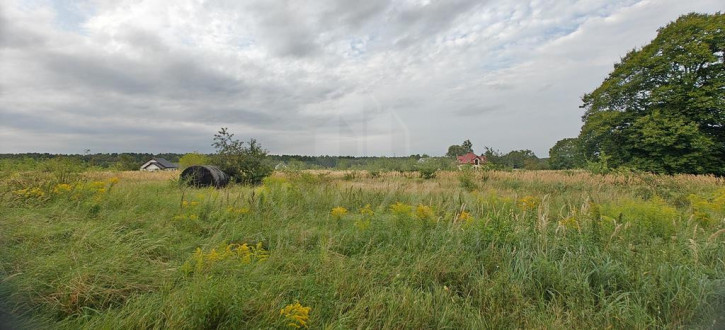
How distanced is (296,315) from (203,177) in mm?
11025

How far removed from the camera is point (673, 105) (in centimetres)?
2177

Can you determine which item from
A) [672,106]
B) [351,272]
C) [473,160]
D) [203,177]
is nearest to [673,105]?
[672,106]

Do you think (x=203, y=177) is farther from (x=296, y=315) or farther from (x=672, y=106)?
(x=672, y=106)

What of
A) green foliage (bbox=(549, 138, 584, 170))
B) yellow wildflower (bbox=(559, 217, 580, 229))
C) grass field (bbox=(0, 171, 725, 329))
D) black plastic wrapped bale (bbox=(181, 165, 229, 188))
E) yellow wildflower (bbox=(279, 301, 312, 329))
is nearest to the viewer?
yellow wildflower (bbox=(279, 301, 312, 329))

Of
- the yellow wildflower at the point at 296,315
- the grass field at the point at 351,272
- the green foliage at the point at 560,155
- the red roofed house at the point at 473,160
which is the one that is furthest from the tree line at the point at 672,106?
the yellow wildflower at the point at 296,315

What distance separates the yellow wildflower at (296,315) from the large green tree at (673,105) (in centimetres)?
2817

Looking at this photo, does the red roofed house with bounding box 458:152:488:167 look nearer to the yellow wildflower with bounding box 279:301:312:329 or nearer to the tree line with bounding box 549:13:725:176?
the tree line with bounding box 549:13:725:176

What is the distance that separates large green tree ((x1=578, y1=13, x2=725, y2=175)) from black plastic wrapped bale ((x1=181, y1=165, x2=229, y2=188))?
27.8 m

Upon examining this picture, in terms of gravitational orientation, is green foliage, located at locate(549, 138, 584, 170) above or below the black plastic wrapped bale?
Answer: above

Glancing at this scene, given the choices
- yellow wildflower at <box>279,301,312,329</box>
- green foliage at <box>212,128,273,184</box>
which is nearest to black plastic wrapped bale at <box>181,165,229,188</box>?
green foliage at <box>212,128,273,184</box>

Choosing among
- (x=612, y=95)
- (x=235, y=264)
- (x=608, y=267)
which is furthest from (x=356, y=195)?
(x=612, y=95)

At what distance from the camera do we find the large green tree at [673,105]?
20078mm

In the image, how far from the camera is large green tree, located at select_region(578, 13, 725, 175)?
20.1 meters

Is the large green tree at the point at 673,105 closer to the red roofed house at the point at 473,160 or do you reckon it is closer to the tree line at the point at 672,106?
the tree line at the point at 672,106
